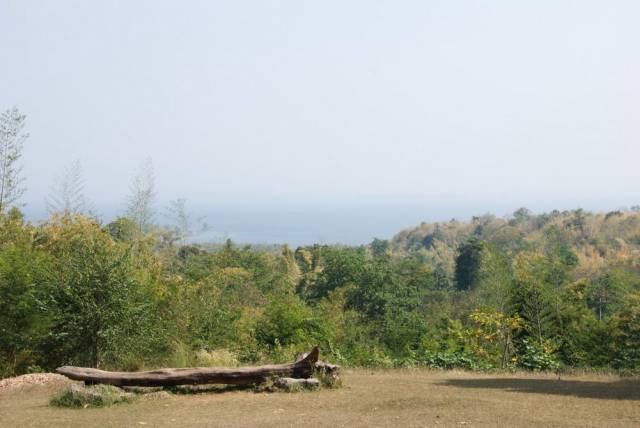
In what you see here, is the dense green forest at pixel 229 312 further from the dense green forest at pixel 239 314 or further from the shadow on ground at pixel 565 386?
the shadow on ground at pixel 565 386

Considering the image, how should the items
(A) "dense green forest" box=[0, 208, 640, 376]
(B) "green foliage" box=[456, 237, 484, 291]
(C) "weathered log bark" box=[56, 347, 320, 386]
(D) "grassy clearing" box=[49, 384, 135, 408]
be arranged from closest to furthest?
1. (D) "grassy clearing" box=[49, 384, 135, 408]
2. (C) "weathered log bark" box=[56, 347, 320, 386]
3. (A) "dense green forest" box=[0, 208, 640, 376]
4. (B) "green foliage" box=[456, 237, 484, 291]

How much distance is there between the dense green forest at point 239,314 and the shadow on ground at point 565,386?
Answer: 11.5ft

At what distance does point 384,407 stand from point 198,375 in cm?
368

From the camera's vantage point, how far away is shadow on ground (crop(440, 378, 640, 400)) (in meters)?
11.9

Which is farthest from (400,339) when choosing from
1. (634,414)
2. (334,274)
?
(634,414)

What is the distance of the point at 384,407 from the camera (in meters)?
11.0

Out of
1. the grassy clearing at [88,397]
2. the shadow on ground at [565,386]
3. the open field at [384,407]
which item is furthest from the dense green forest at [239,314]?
the grassy clearing at [88,397]

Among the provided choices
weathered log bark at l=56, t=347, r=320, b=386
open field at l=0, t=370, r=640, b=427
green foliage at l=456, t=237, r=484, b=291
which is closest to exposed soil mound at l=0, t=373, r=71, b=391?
open field at l=0, t=370, r=640, b=427

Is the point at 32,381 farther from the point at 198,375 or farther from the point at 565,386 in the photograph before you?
the point at 565,386

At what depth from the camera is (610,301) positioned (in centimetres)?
4116

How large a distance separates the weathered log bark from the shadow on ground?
2.96 meters

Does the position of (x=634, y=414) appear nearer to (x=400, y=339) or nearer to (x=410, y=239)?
(x=400, y=339)

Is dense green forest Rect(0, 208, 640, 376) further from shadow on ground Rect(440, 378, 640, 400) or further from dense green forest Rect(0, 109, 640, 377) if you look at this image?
shadow on ground Rect(440, 378, 640, 400)

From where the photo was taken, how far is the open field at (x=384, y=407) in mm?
9992
